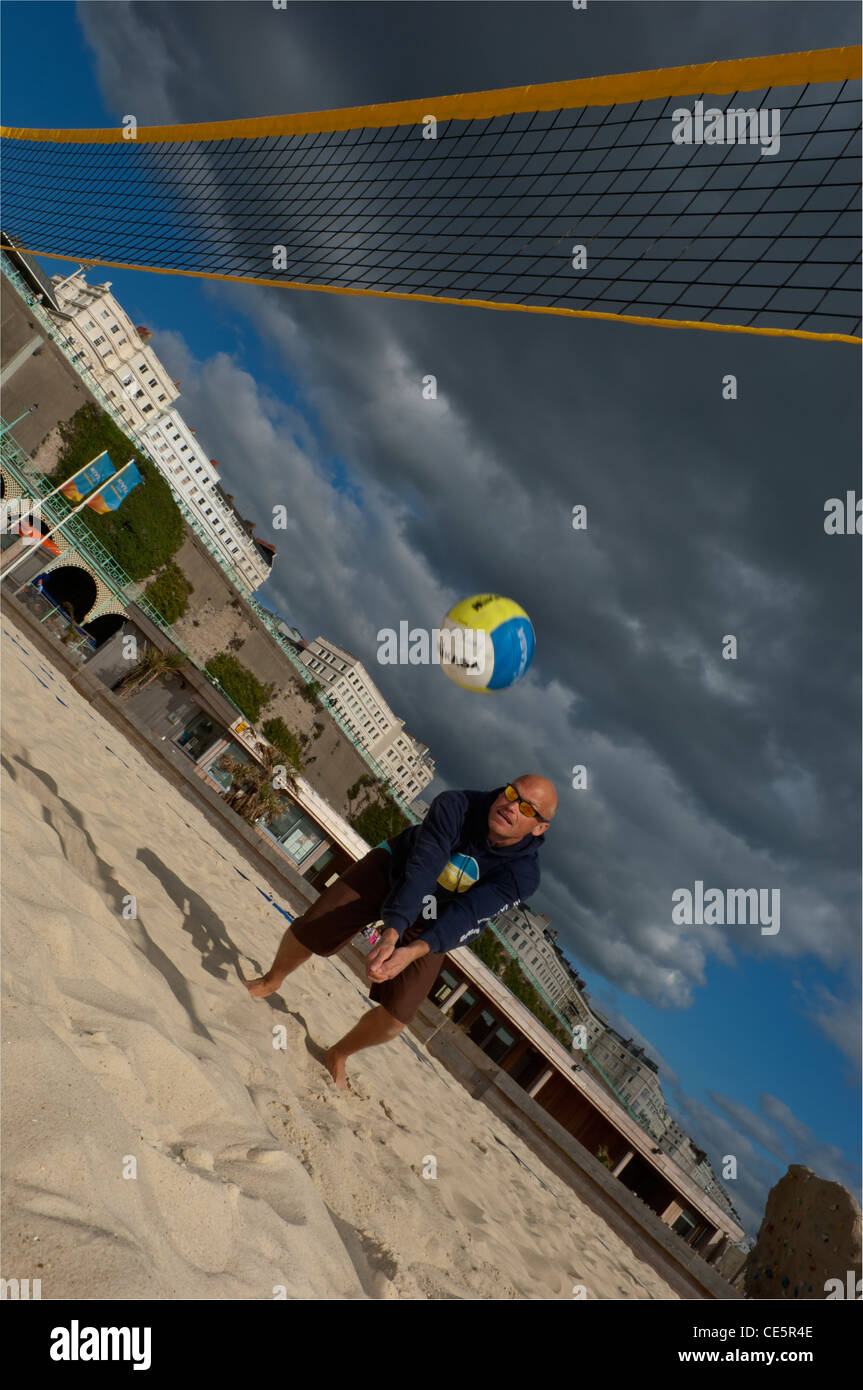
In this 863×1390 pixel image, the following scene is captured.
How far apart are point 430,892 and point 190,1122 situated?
1.28 meters

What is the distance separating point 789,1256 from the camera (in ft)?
16.8

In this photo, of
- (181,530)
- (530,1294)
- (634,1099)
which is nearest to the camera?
(530,1294)

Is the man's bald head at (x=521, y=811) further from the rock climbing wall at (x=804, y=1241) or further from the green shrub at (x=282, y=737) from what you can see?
the green shrub at (x=282, y=737)

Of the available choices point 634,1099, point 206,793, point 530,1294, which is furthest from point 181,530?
point 634,1099

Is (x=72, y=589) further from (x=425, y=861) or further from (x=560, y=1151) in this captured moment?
(x=425, y=861)

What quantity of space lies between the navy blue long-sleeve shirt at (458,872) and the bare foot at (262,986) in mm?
653

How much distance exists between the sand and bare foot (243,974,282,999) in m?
0.05

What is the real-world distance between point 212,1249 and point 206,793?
7.43m

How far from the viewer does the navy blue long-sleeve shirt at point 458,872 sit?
9.44ft

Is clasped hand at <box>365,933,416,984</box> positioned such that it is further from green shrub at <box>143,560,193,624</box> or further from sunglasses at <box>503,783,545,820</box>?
green shrub at <box>143,560,193,624</box>

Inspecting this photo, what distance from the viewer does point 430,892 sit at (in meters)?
2.93
